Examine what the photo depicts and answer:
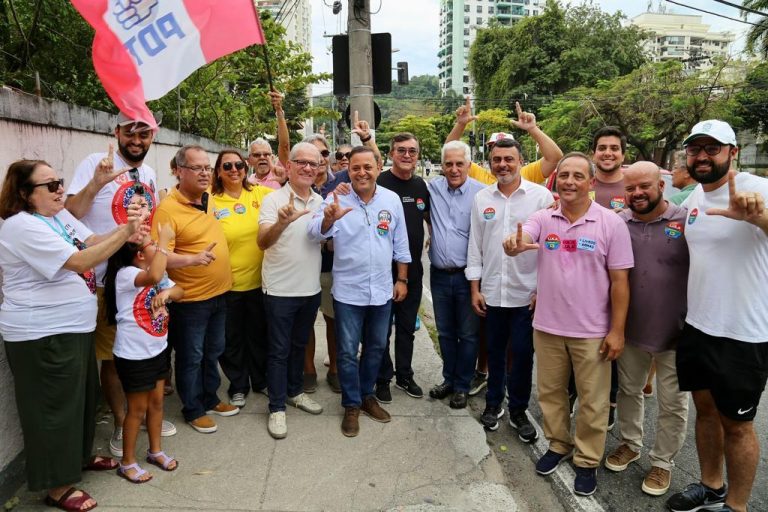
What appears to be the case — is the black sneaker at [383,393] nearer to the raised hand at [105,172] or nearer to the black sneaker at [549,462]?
the black sneaker at [549,462]

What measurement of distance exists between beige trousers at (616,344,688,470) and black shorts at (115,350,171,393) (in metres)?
2.98

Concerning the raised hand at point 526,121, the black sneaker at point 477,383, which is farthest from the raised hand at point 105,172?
the black sneaker at point 477,383

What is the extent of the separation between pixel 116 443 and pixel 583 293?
10.4 ft

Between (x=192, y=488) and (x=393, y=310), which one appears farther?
(x=393, y=310)

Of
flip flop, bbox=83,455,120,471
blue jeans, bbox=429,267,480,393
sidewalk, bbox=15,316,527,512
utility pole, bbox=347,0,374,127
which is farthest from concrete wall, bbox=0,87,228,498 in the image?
blue jeans, bbox=429,267,480,393

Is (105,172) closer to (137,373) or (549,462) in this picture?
(137,373)

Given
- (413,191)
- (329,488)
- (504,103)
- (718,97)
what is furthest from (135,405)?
(504,103)

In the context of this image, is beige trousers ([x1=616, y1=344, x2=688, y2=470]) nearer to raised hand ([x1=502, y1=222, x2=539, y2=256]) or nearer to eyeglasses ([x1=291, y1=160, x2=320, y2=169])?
raised hand ([x1=502, y1=222, x2=539, y2=256])

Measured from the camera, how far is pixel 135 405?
3109mm

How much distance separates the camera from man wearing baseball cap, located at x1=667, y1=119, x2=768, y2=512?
2.73 metres

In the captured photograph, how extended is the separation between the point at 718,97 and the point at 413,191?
21.7 m

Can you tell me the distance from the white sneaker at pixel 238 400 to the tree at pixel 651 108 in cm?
2194

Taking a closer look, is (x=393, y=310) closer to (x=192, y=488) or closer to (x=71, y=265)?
(x=192, y=488)

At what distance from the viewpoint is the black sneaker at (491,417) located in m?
3.98
